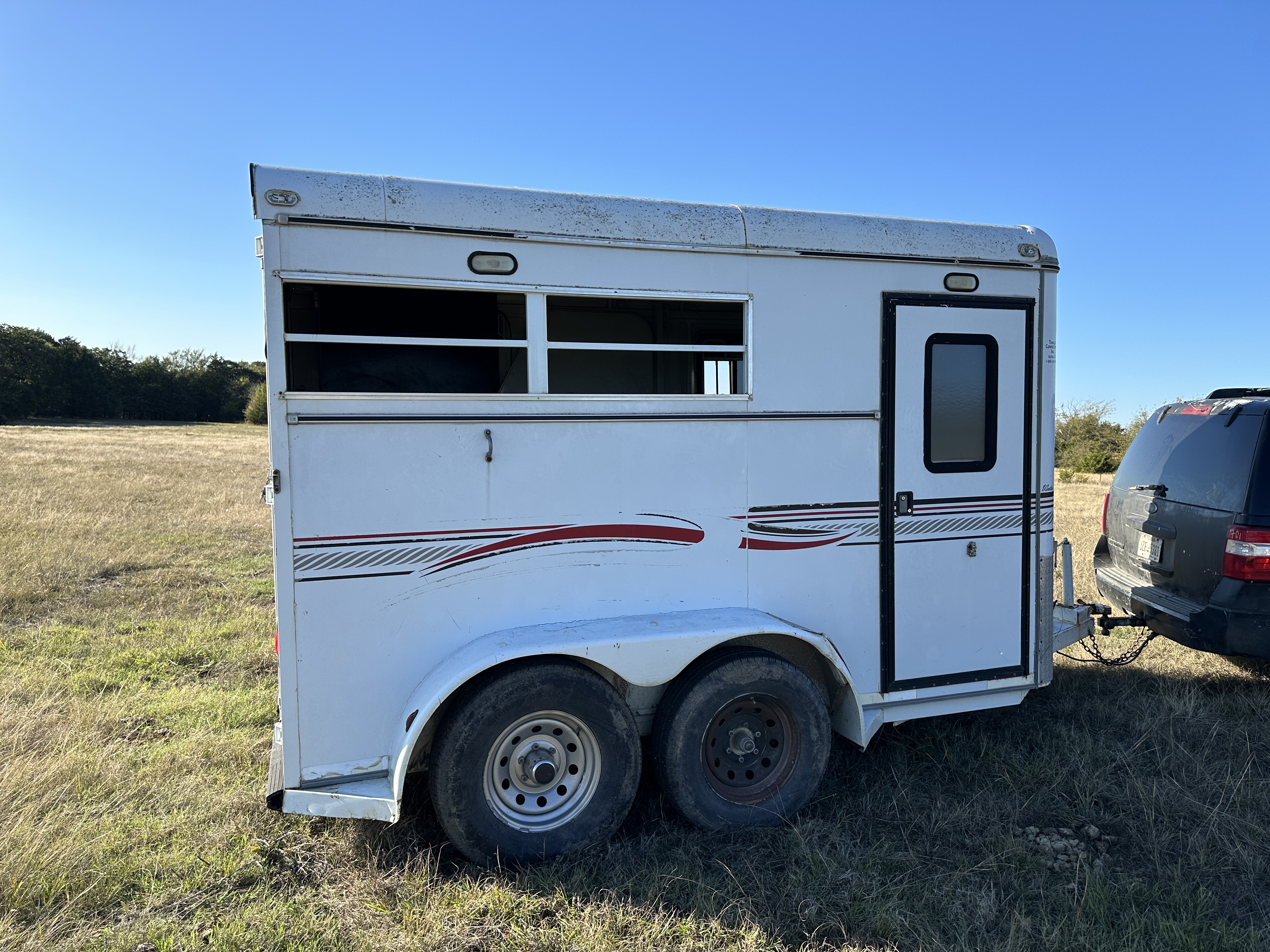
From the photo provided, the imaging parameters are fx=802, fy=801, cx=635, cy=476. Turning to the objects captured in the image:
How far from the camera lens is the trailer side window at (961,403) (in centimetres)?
426

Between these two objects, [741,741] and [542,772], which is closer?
[542,772]

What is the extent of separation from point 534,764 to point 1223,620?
13.7 feet

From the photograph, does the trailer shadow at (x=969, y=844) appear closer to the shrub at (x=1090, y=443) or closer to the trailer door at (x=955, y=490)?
the trailer door at (x=955, y=490)

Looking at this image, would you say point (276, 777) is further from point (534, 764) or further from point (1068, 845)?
point (1068, 845)

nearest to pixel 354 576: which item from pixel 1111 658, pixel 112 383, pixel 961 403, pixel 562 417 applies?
pixel 562 417

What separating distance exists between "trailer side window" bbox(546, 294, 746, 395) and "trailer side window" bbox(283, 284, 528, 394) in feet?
1.46

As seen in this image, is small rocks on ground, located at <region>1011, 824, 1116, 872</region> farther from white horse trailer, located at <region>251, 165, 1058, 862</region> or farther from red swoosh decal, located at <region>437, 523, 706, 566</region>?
red swoosh decal, located at <region>437, 523, 706, 566</region>

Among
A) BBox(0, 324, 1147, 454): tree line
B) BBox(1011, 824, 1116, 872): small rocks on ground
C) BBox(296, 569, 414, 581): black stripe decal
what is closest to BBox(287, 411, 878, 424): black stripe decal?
BBox(296, 569, 414, 581): black stripe decal

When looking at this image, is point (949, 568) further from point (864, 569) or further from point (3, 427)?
point (3, 427)

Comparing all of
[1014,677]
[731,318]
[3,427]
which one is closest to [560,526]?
[731,318]

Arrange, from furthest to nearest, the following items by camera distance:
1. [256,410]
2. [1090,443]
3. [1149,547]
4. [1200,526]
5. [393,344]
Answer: [256,410] < [1090,443] < [1149,547] < [1200,526] < [393,344]

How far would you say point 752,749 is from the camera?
3955mm

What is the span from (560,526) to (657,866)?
1.56 metres

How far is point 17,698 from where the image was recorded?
17.1 feet
